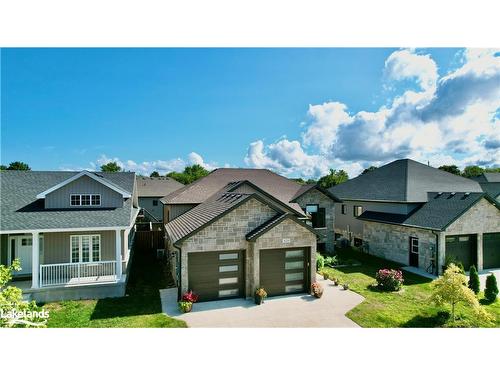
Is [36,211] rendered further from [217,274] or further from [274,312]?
[274,312]

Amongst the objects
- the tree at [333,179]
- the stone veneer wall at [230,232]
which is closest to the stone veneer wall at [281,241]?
the stone veneer wall at [230,232]

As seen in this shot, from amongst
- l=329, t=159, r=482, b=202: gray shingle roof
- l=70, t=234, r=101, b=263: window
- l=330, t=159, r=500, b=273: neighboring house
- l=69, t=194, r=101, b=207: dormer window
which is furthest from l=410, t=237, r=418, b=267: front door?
l=69, t=194, r=101, b=207: dormer window

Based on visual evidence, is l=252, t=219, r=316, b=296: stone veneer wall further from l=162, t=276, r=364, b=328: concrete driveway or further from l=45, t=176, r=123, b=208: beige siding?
l=45, t=176, r=123, b=208: beige siding

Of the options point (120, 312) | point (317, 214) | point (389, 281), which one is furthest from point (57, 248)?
point (317, 214)
